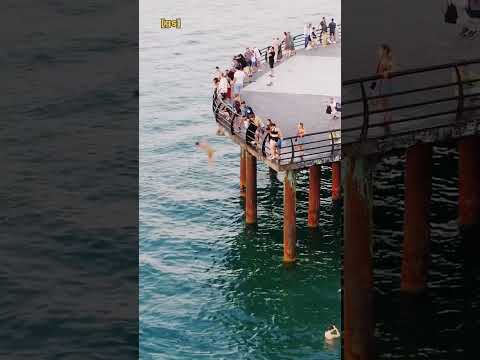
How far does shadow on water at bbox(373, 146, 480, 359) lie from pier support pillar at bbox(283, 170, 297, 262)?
335 centimetres

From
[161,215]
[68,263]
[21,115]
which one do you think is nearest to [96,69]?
[21,115]

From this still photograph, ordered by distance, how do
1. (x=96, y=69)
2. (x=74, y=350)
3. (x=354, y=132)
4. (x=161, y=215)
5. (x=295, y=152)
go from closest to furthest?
1. (x=354, y=132)
2. (x=74, y=350)
3. (x=295, y=152)
4. (x=161, y=215)
5. (x=96, y=69)

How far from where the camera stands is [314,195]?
218 ft

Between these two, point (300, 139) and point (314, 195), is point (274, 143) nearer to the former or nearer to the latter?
point (300, 139)

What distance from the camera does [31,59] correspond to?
94.8 m

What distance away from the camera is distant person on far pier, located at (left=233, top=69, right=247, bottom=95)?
69.6 m

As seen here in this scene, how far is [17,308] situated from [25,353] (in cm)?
365

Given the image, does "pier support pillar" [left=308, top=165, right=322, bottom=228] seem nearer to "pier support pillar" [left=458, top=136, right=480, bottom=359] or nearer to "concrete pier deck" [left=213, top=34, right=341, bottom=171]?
"concrete pier deck" [left=213, top=34, right=341, bottom=171]

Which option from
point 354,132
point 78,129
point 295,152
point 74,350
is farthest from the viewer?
point 78,129

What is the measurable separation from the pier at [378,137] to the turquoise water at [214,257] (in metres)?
8.45

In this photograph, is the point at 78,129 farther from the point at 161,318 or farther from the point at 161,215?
the point at 161,318

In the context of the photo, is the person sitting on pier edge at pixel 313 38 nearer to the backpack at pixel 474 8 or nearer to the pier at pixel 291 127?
the pier at pixel 291 127

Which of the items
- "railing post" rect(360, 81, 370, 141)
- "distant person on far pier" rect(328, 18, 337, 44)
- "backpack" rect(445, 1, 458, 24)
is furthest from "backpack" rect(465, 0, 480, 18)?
"distant person on far pier" rect(328, 18, 337, 44)

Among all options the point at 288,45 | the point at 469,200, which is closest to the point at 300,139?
the point at 469,200
